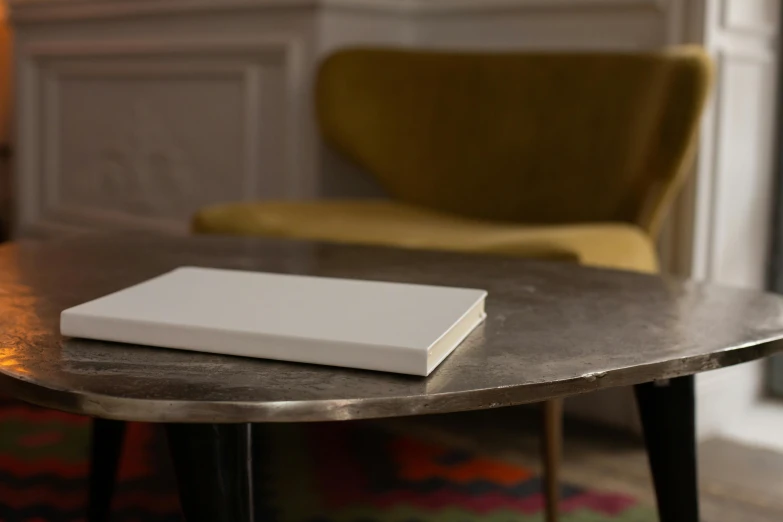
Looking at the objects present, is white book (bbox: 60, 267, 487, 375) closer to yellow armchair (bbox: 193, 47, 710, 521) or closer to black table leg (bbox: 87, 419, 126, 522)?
black table leg (bbox: 87, 419, 126, 522)

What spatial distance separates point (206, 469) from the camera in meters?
0.61

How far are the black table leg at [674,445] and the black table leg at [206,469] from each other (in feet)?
Result: 1.35

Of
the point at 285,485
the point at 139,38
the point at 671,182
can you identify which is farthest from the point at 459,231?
the point at 139,38

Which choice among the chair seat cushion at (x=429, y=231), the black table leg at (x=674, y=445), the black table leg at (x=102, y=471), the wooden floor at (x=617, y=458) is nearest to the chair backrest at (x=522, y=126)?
the chair seat cushion at (x=429, y=231)

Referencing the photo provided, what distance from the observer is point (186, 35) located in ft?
8.45

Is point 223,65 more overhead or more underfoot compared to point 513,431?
more overhead

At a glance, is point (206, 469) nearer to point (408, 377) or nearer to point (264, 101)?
point (408, 377)

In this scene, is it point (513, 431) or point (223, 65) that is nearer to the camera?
point (513, 431)

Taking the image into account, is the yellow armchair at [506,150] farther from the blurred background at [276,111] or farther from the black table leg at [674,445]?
the black table leg at [674,445]

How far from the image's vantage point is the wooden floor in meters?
1.58

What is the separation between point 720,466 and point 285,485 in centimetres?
84

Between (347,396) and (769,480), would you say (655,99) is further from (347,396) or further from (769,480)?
(347,396)

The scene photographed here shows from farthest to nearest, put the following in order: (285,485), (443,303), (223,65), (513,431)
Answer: (223,65) < (513,431) < (285,485) < (443,303)

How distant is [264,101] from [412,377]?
1.93 m
